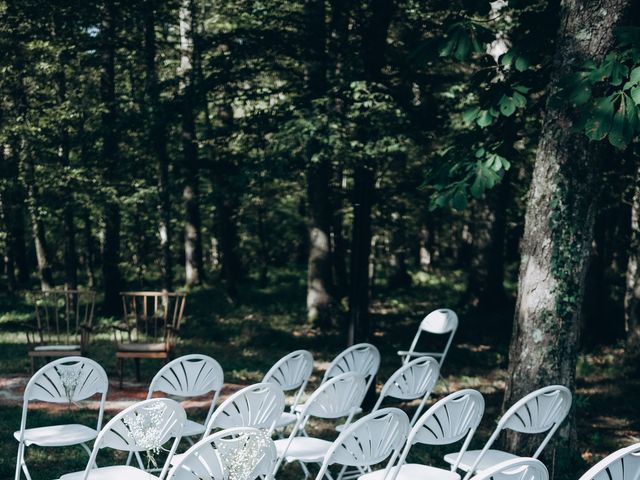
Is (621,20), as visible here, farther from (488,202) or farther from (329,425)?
(488,202)

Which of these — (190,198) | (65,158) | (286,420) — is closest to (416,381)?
(286,420)

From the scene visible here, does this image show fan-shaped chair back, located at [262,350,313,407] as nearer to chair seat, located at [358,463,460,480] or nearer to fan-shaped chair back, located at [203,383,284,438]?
fan-shaped chair back, located at [203,383,284,438]

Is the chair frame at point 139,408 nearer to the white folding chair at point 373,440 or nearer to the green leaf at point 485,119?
the white folding chair at point 373,440

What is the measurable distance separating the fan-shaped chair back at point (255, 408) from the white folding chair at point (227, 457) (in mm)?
719

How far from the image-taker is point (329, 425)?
7309 millimetres

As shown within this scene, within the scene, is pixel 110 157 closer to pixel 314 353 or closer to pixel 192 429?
pixel 314 353

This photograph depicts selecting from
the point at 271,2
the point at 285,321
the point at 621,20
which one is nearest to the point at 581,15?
the point at 621,20

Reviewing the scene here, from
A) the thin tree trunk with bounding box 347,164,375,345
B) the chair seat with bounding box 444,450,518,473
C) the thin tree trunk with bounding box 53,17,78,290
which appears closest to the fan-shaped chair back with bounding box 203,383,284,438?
the chair seat with bounding box 444,450,518,473

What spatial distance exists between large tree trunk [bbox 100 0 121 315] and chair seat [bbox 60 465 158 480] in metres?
6.79

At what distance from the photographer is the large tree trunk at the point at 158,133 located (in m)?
9.54

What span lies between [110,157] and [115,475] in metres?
8.99

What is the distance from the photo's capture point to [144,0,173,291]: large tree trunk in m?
9.54

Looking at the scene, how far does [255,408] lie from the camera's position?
4.06 m

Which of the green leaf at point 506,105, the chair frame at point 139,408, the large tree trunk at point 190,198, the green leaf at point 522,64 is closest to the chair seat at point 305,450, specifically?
the chair frame at point 139,408
